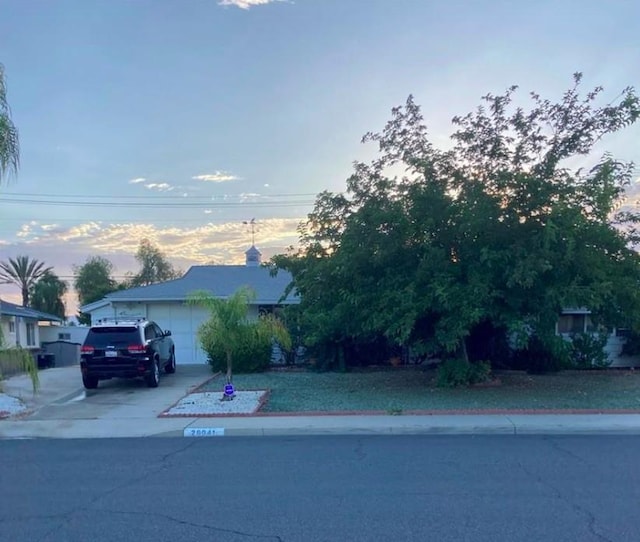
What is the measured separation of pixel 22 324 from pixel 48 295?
22.1 meters

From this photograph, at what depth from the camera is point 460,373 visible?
53.8 ft

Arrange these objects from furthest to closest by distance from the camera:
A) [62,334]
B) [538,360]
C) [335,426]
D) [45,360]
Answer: [62,334]
[45,360]
[538,360]
[335,426]

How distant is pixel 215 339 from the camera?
54.5 feet

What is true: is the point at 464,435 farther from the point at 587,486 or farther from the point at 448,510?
the point at 448,510

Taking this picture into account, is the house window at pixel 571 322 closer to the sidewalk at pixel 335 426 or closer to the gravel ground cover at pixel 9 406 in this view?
the sidewalk at pixel 335 426

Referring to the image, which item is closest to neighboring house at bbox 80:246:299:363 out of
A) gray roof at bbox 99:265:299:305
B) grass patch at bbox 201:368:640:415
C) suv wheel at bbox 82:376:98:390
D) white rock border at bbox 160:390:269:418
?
gray roof at bbox 99:265:299:305

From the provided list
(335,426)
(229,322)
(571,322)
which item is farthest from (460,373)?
(571,322)

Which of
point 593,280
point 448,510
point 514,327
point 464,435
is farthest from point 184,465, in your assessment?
point 593,280

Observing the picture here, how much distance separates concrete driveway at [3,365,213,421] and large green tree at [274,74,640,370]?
5016 millimetres

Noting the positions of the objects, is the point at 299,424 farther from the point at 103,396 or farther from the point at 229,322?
the point at 103,396

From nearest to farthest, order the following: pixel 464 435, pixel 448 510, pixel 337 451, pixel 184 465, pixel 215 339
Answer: pixel 448 510, pixel 184 465, pixel 337 451, pixel 464 435, pixel 215 339

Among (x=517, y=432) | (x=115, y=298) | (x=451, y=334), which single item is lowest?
(x=517, y=432)

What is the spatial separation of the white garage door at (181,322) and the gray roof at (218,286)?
1.96ft

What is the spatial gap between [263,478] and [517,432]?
529 cm
